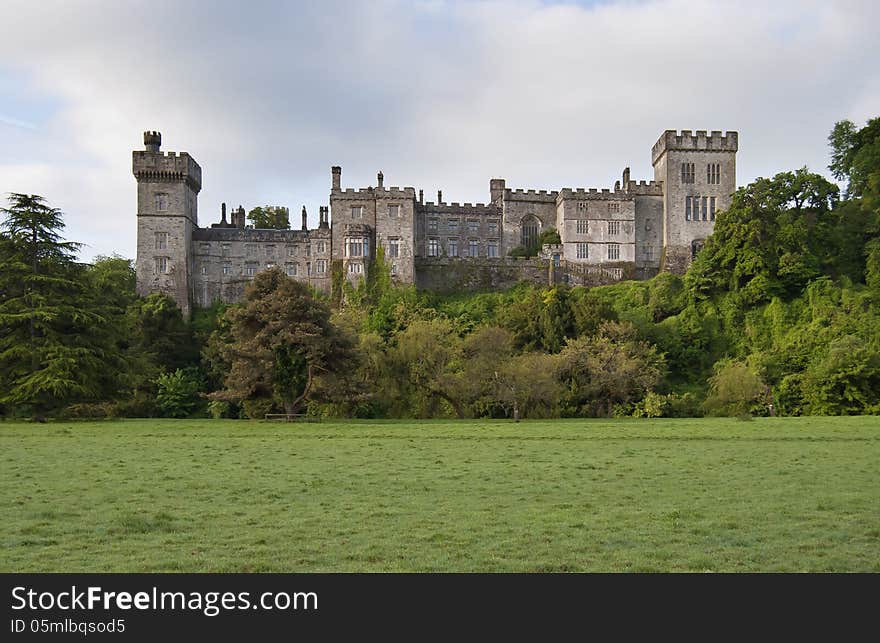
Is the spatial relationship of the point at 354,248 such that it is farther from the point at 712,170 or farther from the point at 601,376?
the point at 712,170

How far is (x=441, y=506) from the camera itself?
1362 cm

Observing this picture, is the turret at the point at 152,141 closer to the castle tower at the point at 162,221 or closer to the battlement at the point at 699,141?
the castle tower at the point at 162,221

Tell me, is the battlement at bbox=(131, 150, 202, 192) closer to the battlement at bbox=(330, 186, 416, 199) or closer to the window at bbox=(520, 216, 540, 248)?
the battlement at bbox=(330, 186, 416, 199)

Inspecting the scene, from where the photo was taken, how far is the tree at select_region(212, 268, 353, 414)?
127 feet

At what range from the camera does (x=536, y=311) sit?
171ft

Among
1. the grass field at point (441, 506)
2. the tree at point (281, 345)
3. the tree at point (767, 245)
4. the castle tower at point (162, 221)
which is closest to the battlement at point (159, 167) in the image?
the castle tower at point (162, 221)

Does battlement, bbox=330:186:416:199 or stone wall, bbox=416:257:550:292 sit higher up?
battlement, bbox=330:186:416:199

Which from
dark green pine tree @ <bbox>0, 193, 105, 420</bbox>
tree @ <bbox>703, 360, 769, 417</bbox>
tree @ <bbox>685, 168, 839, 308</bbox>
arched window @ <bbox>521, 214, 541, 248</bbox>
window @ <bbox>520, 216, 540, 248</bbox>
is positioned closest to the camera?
dark green pine tree @ <bbox>0, 193, 105, 420</bbox>

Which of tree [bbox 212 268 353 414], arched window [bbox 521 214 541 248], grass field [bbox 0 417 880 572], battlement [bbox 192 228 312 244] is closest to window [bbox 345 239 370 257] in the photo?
battlement [bbox 192 228 312 244]

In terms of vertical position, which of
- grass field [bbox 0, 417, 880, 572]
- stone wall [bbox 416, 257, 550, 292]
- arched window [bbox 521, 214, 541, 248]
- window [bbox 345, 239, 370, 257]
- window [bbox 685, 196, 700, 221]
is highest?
window [bbox 685, 196, 700, 221]

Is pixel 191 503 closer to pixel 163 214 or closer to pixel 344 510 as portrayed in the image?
pixel 344 510

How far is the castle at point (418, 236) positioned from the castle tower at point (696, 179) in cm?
8

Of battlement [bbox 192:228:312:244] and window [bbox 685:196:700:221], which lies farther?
battlement [bbox 192:228:312:244]

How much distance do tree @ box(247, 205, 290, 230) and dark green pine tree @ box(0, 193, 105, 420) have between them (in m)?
38.9
